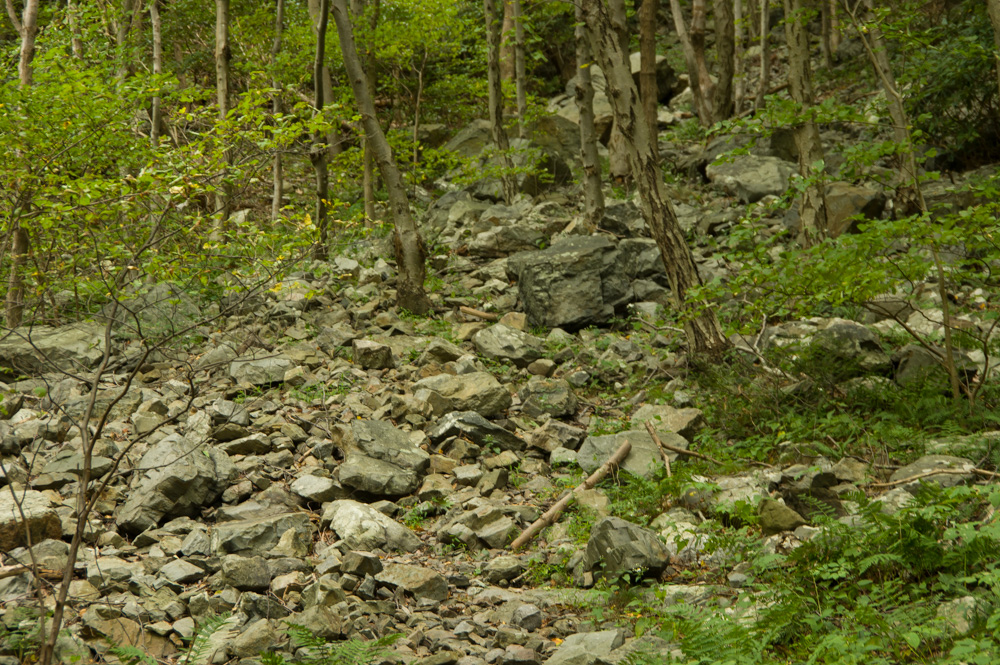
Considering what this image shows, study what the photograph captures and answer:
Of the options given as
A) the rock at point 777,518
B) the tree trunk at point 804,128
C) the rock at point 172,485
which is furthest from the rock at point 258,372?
the tree trunk at point 804,128

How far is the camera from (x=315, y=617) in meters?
3.84

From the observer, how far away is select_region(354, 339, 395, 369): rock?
324 inches

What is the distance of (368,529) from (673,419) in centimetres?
299

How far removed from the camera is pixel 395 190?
9781mm

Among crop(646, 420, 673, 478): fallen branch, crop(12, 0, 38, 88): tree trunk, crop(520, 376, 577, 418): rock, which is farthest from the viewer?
crop(12, 0, 38, 88): tree trunk

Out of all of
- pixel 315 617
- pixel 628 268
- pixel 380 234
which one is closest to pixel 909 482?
pixel 315 617

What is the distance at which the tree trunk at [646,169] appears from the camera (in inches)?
301

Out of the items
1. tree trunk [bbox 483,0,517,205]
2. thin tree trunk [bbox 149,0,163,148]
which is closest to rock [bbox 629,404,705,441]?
tree trunk [bbox 483,0,517,205]

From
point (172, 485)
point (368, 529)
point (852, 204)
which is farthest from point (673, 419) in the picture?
point (852, 204)

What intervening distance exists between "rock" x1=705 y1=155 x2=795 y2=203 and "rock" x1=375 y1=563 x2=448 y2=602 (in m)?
9.35

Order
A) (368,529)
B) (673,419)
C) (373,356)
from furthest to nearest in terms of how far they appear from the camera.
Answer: (373,356) → (673,419) → (368,529)

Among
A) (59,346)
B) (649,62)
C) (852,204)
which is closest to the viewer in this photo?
(59,346)

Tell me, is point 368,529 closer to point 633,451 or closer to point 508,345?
point 633,451

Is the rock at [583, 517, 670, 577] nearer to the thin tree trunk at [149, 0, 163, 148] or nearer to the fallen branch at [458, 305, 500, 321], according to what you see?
the fallen branch at [458, 305, 500, 321]
